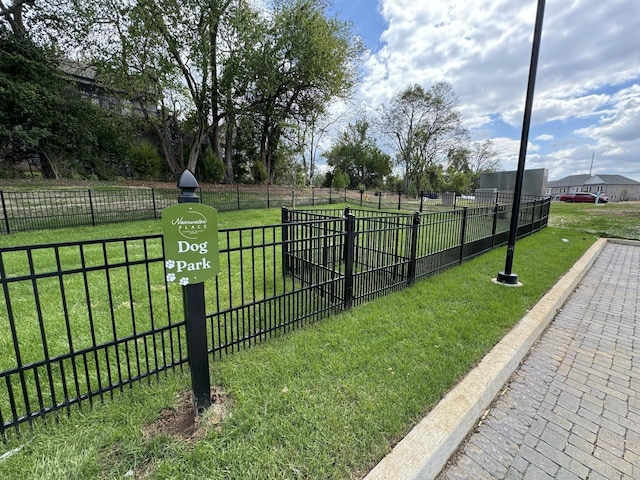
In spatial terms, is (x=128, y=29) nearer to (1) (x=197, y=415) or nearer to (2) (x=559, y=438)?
(1) (x=197, y=415)

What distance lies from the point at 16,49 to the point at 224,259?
18.2m

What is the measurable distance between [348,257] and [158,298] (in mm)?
2836

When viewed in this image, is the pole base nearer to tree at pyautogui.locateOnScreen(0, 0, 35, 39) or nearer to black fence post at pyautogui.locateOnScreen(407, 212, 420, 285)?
black fence post at pyautogui.locateOnScreen(407, 212, 420, 285)

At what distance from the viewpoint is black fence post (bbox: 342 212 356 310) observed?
3758 mm

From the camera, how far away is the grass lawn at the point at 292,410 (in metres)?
1.74

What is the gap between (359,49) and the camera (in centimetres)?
2086

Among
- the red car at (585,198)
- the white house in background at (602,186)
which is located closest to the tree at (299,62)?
the red car at (585,198)

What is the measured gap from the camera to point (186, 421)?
6.83 feet

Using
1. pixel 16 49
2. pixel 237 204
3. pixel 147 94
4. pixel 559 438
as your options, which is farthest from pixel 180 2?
pixel 559 438

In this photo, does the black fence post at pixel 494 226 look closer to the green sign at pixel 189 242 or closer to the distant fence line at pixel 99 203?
the distant fence line at pixel 99 203

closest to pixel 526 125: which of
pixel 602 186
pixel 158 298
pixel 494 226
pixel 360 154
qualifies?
pixel 494 226

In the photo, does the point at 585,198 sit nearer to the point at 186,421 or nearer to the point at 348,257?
the point at 348,257

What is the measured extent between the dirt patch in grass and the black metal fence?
40 cm

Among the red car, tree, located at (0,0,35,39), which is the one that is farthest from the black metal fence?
the red car
